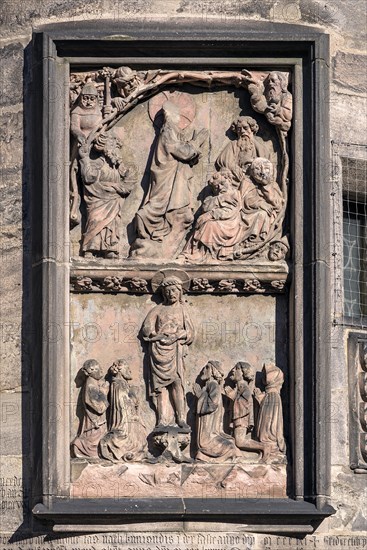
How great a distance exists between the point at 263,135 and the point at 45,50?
1.48 metres

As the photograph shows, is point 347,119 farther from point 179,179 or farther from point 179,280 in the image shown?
point 179,280

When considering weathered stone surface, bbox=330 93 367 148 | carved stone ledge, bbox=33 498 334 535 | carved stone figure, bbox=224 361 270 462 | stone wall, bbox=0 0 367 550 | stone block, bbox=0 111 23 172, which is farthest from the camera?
weathered stone surface, bbox=330 93 367 148

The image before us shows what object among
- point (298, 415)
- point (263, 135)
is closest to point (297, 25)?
point (263, 135)

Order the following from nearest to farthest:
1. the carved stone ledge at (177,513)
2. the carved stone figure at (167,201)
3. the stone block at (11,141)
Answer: the carved stone ledge at (177,513), the carved stone figure at (167,201), the stone block at (11,141)

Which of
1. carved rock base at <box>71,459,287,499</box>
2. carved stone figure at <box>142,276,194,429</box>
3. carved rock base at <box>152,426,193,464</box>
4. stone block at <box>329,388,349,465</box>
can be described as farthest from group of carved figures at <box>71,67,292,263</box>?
carved rock base at <box>71,459,287,499</box>

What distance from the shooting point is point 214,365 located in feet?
41.8

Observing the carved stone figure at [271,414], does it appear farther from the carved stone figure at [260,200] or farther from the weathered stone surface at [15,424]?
the weathered stone surface at [15,424]

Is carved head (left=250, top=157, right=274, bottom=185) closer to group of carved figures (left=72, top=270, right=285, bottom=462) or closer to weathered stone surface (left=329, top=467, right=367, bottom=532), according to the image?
group of carved figures (left=72, top=270, right=285, bottom=462)

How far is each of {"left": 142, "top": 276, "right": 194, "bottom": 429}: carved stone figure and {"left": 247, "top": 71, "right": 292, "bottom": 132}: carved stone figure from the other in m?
1.21

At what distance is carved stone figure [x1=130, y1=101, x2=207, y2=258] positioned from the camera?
1287 cm

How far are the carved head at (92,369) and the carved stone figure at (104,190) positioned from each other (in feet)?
2.25

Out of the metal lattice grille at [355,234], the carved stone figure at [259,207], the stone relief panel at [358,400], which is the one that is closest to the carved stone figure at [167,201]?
the carved stone figure at [259,207]

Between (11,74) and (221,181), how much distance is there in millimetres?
1538

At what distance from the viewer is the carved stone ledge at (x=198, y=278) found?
1278cm
